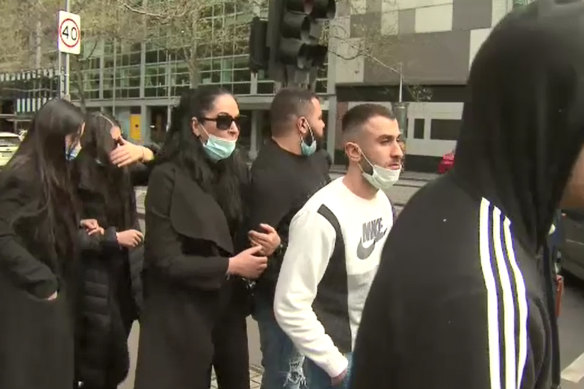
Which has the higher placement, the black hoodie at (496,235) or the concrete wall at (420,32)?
the concrete wall at (420,32)

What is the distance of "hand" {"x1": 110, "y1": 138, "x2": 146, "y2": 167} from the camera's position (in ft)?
11.5

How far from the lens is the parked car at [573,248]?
7.06m

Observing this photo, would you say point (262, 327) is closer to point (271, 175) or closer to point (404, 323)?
point (271, 175)

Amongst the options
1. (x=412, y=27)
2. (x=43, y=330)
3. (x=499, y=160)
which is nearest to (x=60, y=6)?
(x=412, y=27)

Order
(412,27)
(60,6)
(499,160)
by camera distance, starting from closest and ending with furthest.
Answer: (499,160)
(60,6)
(412,27)

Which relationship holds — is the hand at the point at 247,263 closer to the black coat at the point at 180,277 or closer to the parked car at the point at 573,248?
the black coat at the point at 180,277

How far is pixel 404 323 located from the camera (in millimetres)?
1017

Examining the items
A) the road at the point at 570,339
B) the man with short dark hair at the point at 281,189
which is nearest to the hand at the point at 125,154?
the man with short dark hair at the point at 281,189

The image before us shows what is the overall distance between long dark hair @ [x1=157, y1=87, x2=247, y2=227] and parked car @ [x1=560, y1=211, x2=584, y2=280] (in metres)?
5.05

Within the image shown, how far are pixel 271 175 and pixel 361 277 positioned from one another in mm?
795

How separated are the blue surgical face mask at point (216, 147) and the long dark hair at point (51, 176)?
0.70 meters

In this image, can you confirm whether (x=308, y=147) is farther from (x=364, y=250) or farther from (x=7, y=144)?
(x=7, y=144)

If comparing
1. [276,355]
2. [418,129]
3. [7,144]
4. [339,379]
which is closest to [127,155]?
[276,355]

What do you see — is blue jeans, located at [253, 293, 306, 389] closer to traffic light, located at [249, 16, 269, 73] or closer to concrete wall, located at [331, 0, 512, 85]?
traffic light, located at [249, 16, 269, 73]
